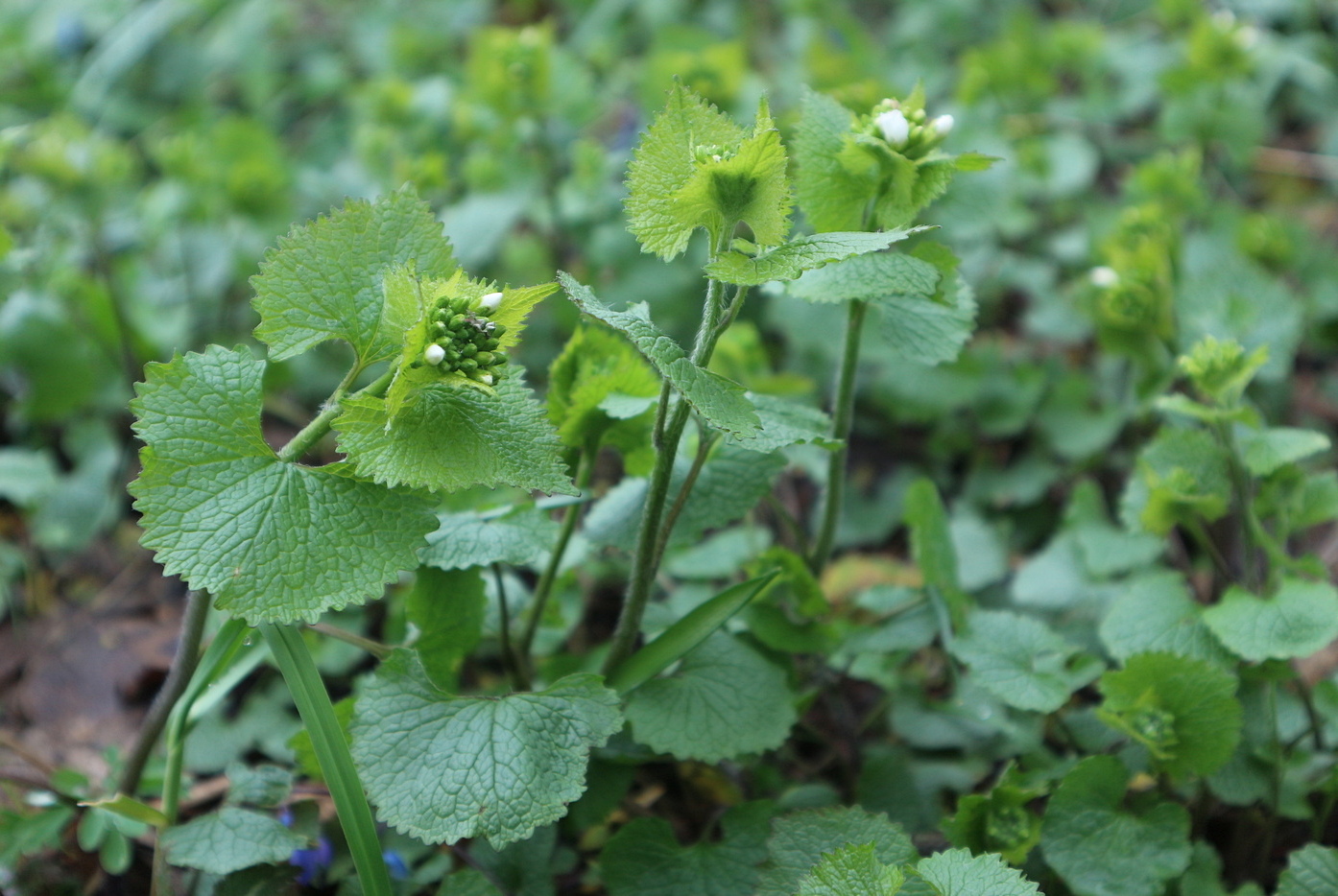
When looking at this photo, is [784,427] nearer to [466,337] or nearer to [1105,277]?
[466,337]

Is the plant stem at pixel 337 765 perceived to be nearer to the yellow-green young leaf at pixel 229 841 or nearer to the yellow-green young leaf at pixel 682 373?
the yellow-green young leaf at pixel 229 841

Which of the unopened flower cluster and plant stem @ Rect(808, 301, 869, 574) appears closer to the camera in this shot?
the unopened flower cluster

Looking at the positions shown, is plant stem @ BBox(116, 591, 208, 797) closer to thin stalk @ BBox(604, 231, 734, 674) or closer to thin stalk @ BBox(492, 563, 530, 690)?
thin stalk @ BBox(492, 563, 530, 690)

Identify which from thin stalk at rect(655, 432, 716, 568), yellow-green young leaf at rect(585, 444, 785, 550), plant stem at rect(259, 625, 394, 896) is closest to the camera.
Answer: plant stem at rect(259, 625, 394, 896)

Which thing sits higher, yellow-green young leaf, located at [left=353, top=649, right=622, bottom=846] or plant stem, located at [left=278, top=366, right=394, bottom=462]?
plant stem, located at [left=278, top=366, right=394, bottom=462]

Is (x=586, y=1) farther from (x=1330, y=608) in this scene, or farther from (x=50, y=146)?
(x=1330, y=608)

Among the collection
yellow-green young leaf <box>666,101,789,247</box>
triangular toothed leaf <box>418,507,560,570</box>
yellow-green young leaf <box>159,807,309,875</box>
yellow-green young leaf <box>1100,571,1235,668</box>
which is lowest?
yellow-green young leaf <box>1100,571,1235,668</box>

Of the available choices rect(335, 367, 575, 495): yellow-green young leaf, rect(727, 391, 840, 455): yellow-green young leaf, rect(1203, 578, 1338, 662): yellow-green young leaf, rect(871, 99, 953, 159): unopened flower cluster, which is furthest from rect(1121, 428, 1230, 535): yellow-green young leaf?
rect(335, 367, 575, 495): yellow-green young leaf
